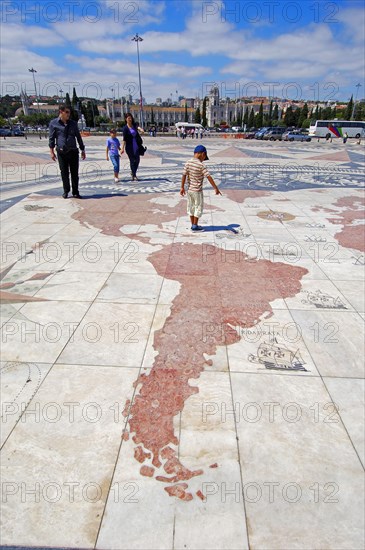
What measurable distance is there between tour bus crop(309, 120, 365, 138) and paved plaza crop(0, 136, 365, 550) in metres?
46.2

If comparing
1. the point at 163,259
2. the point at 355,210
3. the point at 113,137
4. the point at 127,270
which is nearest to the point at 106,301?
the point at 127,270

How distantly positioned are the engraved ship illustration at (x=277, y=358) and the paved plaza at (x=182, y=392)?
2cm

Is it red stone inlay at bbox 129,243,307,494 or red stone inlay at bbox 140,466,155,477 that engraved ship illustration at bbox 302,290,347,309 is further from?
red stone inlay at bbox 140,466,155,477

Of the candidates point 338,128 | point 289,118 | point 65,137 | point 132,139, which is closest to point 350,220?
point 132,139

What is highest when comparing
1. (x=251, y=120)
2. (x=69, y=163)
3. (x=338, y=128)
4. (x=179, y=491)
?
(x=251, y=120)

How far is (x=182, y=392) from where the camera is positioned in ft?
9.45

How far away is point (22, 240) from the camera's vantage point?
633cm

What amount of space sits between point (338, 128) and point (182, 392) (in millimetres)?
51516

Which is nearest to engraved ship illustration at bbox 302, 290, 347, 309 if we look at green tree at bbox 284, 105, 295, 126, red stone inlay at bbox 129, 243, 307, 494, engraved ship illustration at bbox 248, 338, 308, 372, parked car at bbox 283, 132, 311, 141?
red stone inlay at bbox 129, 243, 307, 494

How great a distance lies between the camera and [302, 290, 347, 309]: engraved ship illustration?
4.23 meters

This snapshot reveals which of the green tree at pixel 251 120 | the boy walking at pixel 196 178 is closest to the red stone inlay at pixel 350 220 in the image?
the boy walking at pixel 196 178

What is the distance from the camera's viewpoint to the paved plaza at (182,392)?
6.57ft

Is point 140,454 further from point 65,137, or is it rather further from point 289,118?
point 289,118

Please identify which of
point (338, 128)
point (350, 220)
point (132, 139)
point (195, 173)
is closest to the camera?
point (195, 173)
